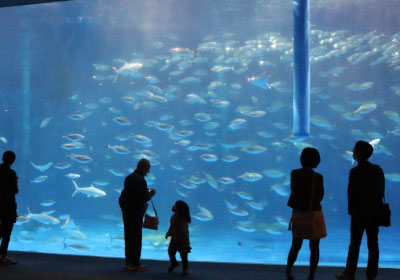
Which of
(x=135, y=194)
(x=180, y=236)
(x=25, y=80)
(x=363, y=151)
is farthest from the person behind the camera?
(x=25, y=80)

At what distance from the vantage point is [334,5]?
Answer: 16.8m

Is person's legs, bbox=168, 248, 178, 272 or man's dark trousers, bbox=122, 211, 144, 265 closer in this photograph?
person's legs, bbox=168, 248, 178, 272

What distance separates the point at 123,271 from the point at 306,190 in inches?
83.1

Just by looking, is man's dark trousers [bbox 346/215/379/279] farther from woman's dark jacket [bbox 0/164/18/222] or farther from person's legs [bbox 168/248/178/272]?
woman's dark jacket [bbox 0/164/18/222]

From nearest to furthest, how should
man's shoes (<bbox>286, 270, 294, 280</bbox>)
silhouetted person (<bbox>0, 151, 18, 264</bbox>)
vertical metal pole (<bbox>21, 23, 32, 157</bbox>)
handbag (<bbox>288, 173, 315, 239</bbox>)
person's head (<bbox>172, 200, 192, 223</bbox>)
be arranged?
handbag (<bbox>288, 173, 315, 239</bbox>) < man's shoes (<bbox>286, 270, 294, 280</bbox>) < person's head (<bbox>172, 200, 192, 223</bbox>) < silhouetted person (<bbox>0, 151, 18, 264</bbox>) < vertical metal pole (<bbox>21, 23, 32, 157</bbox>)

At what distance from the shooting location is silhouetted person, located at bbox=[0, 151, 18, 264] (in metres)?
4.29

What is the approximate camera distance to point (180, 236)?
155 inches

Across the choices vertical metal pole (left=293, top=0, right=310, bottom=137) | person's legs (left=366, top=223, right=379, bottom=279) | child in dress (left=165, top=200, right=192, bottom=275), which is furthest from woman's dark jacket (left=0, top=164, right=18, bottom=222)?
person's legs (left=366, top=223, right=379, bottom=279)

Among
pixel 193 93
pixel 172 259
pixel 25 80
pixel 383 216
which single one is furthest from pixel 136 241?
pixel 25 80

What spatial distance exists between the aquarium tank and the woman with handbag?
4971 mm

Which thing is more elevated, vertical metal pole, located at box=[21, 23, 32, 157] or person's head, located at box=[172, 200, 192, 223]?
vertical metal pole, located at box=[21, 23, 32, 157]

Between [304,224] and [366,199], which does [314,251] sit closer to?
[304,224]

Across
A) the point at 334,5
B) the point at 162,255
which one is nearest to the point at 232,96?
the point at 334,5

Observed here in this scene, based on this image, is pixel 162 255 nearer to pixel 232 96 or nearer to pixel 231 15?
pixel 231 15
